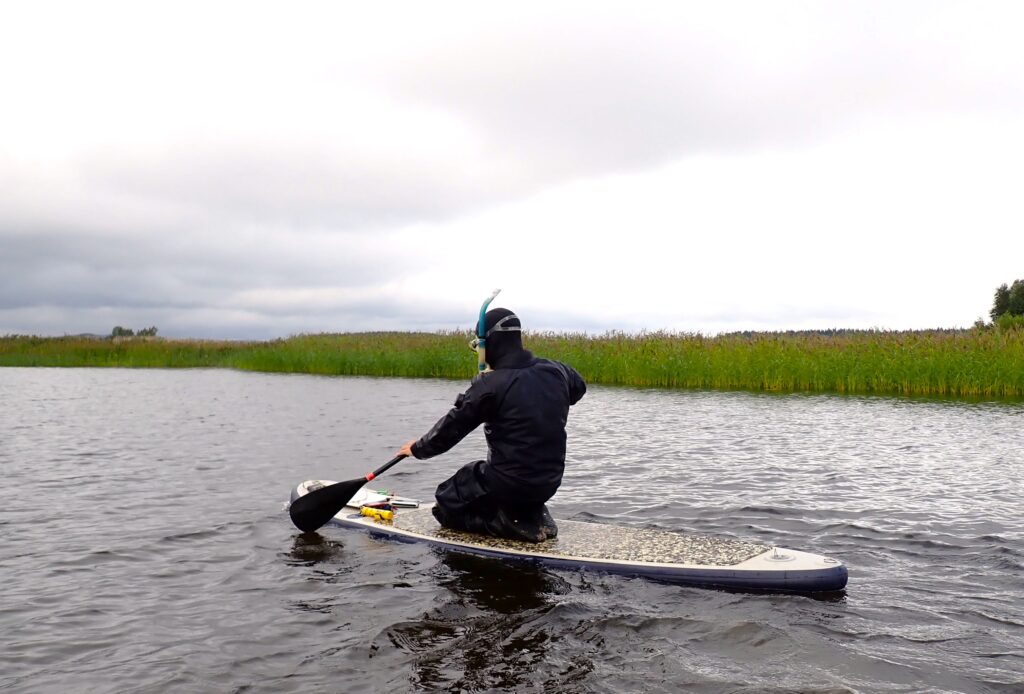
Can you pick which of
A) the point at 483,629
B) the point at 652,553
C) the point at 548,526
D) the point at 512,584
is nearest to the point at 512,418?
the point at 548,526

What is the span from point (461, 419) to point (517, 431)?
1.68 ft

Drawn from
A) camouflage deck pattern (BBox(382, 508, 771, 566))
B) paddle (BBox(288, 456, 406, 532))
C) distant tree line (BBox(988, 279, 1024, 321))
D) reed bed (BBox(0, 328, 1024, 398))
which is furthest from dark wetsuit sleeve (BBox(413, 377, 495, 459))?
distant tree line (BBox(988, 279, 1024, 321))

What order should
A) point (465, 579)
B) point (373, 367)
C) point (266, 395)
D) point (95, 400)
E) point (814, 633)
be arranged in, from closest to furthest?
point (814, 633)
point (465, 579)
point (95, 400)
point (266, 395)
point (373, 367)

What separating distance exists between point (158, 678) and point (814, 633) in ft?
14.7

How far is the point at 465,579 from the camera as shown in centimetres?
702

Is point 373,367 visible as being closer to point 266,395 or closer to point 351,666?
point 266,395

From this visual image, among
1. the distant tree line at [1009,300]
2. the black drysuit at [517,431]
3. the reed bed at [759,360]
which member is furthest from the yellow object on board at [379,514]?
the distant tree line at [1009,300]

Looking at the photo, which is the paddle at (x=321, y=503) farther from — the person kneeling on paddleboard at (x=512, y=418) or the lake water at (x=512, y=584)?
the person kneeling on paddleboard at (x=512, y=418)

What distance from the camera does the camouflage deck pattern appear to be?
7.01m

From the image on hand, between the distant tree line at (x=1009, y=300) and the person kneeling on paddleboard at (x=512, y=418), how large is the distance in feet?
223

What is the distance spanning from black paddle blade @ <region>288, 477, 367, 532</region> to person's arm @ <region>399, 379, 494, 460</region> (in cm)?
131

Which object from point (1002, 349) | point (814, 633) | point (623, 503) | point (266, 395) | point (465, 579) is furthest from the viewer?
point (266, 395)

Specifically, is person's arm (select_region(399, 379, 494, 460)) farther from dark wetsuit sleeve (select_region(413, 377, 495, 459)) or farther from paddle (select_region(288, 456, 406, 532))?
paddle (select_region(288, 456, 406, 532))

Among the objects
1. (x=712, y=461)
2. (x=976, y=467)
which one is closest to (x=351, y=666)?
(x=712, y=461)
